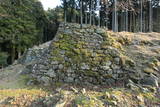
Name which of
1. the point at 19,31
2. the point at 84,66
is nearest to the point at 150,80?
the point at 84,66

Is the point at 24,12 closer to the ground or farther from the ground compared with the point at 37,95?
farther from the ground

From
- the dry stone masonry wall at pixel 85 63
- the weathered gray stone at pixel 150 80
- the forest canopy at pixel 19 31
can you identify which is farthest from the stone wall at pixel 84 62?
the forest canopy at pixel 19 31

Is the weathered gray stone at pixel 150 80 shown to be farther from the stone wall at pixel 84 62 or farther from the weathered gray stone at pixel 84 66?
the weathered gray stone at pixel 84 66

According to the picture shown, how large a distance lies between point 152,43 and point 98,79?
16.3 feet

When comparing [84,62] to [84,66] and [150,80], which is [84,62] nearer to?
[84,66]

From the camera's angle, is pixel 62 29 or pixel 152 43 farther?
pixel 152 43

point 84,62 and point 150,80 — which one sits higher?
point 84,62

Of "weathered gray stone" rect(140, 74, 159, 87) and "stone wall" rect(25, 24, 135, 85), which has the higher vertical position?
"stone wall" rect(25, 24, 135, 85)

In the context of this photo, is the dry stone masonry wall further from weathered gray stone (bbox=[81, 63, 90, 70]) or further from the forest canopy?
the forest canopy

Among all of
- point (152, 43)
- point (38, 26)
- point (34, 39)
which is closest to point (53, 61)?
point (152, 43)

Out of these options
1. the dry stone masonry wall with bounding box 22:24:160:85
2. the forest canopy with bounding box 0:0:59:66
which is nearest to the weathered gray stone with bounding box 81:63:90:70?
the dry stone masonry wall with bounding box 22:24:160:85

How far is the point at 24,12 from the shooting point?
77.9 ft

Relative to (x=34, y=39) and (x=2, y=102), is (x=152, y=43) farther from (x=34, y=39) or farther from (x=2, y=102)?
(x=34, y=39)

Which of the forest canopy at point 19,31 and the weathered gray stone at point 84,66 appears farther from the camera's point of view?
the forest canopy at point 19,31
